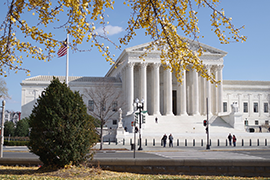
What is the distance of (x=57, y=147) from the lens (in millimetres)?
11891

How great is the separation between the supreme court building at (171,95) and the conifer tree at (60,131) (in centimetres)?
4319

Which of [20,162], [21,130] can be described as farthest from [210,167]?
[21,130]

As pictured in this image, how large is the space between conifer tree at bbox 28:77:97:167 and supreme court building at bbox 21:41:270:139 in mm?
43190

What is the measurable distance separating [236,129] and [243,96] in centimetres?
2651

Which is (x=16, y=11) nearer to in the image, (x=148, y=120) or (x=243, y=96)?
(x=148, y=120)

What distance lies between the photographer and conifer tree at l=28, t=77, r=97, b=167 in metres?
12.1

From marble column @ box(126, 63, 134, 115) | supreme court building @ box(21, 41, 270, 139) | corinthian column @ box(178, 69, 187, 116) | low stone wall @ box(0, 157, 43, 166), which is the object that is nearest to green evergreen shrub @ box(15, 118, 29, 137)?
supreme court building @ box(21, 41, 270, 139)

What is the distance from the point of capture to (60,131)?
1211cm

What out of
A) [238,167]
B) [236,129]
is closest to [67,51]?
[238,167]

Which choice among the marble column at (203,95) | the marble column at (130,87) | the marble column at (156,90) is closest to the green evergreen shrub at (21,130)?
the marble column at (130,87)

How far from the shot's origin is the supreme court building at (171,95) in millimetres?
59931

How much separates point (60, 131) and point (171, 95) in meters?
55.2

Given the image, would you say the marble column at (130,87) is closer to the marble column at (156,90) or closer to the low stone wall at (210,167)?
the marble column at (156,90)

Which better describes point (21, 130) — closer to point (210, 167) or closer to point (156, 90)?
point (156, 90)
